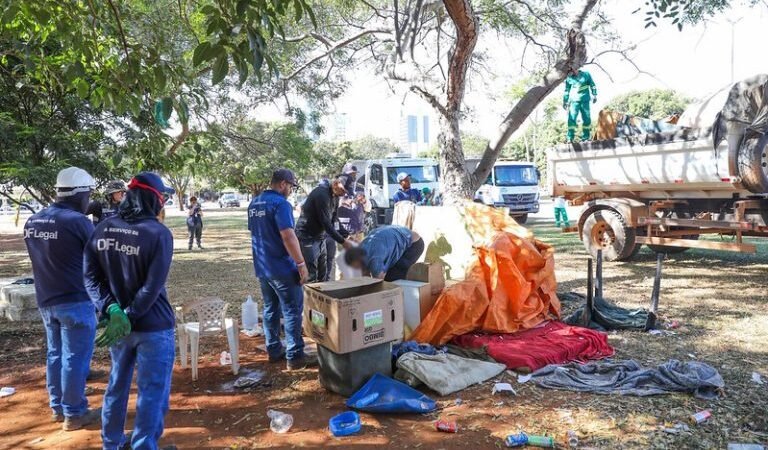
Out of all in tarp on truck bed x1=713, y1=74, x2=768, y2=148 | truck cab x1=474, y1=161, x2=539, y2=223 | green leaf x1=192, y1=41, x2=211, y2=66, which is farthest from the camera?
truck cab x1=474, y1=161, x2=539, y2=223

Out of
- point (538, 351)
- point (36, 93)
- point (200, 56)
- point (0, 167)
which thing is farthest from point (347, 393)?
point (36, 93)

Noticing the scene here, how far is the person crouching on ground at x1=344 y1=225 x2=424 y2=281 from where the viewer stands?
4.90 meters

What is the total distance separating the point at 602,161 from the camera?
30.2 feet

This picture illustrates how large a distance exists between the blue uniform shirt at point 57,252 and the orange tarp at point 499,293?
293cm

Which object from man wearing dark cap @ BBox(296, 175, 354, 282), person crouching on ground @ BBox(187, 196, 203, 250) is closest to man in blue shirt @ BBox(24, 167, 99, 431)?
man wearing dark cap @ BBox(296, 175, 354, 282)

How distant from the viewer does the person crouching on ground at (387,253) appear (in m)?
4.90

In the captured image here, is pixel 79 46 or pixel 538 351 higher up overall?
pixel 79 46

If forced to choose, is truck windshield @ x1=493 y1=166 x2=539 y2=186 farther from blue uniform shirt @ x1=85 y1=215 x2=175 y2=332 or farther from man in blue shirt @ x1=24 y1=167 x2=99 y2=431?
blue uniform shirt @ x1=85 y1=215 x2=175 y2=332

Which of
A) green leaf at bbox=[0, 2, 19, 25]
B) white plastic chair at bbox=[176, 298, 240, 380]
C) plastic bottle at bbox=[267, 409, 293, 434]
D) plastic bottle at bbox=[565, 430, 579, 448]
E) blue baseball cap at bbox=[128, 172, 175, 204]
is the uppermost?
green leaf at bbox=[0, 2, 19, 25]

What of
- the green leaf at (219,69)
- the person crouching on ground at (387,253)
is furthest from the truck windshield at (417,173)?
the green leaf at (219,69)

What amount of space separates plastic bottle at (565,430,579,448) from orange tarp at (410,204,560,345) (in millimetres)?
1787

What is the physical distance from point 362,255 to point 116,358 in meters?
2.47

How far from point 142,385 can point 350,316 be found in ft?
4.87

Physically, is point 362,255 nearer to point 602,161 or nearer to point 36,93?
point 36,93
